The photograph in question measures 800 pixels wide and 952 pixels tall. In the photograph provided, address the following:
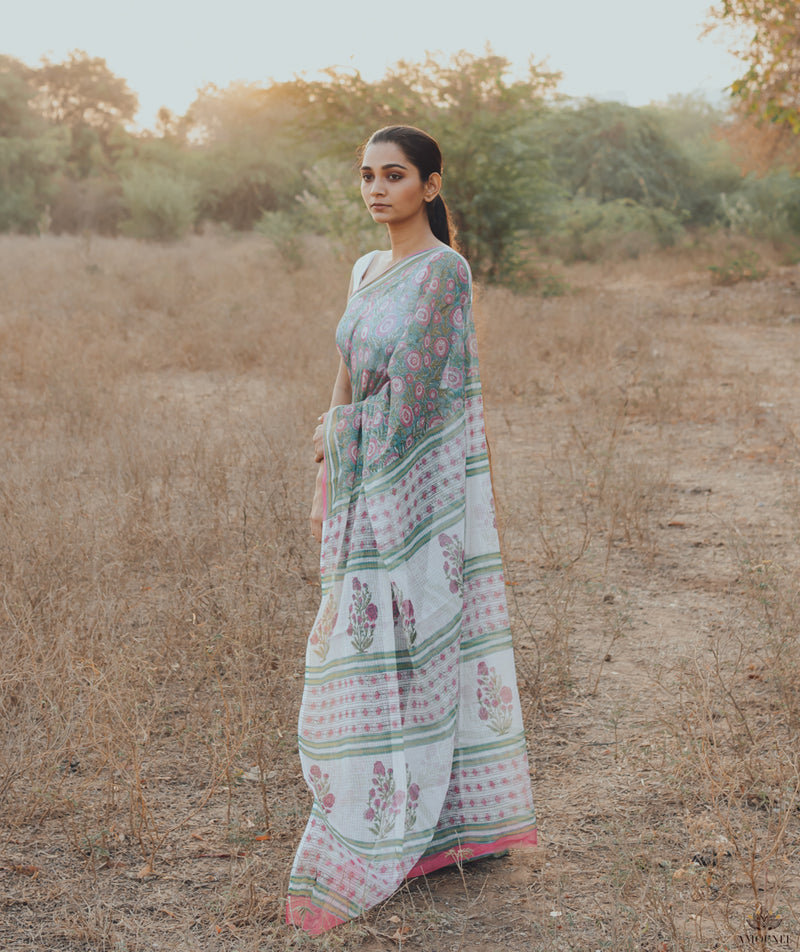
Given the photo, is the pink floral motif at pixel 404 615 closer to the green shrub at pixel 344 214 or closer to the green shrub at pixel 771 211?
the green shrub at pixel 344 214

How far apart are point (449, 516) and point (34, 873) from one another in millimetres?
1428

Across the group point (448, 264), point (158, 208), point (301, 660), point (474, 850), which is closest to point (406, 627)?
point (474, 850)

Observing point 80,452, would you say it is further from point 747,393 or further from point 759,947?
point 747,393

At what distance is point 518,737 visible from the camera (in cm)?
235

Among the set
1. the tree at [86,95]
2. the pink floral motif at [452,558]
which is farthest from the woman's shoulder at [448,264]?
the tree at [86,95]

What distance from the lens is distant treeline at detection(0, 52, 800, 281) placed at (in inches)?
560

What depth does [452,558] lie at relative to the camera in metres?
2.26

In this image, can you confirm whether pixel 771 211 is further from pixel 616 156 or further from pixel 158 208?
pixel 158 208

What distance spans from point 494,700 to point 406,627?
330 mm

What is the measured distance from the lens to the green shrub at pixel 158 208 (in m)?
24.1

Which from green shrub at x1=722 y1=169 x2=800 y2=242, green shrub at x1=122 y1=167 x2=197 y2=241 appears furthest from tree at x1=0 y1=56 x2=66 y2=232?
green shrub at x1=722 y1=169 x2=800 y2=242

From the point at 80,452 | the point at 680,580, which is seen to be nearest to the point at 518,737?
the point at 680,580

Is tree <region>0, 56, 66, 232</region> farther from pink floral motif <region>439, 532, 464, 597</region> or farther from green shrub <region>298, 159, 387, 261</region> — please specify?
pink floral motif <region>439, 532, 464, 597</region>

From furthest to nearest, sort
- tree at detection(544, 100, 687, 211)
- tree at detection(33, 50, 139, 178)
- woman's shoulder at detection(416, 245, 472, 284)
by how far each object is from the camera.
Result: 1. tree at detection(33, 50, 139, 178)
2. tree at detection(544, 100, 687, 211)
3. woman's shoulder at detection(416, 245, 472, 284)
